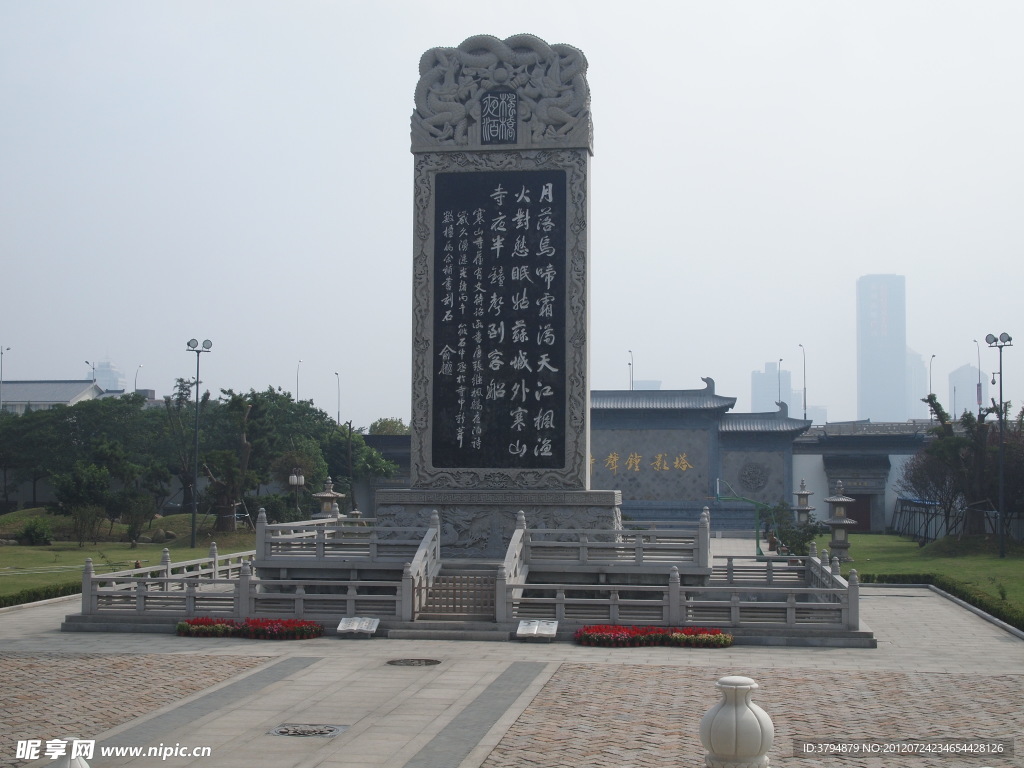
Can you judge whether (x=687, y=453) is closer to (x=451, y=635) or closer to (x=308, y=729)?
(x=451, y=635)

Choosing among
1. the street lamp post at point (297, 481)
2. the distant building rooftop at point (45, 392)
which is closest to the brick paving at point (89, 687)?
the street lamp post at point (297, 481)

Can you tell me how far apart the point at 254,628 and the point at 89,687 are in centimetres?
387

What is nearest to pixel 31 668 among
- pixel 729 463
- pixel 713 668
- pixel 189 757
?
pixel 189 757

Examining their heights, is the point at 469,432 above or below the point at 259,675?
above

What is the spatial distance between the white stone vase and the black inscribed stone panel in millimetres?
12231

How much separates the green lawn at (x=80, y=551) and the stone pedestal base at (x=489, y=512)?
7660 mm

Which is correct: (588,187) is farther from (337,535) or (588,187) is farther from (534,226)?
(337,535)

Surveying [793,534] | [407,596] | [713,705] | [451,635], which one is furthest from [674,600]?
[793,534]

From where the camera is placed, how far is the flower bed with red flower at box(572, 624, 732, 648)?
1476 cm

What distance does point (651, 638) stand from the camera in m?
14.9

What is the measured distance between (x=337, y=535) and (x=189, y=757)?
14.6 meters

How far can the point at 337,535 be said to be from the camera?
23.3 m

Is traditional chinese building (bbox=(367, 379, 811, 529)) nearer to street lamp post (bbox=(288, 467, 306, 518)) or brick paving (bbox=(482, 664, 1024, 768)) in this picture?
street lamp post (bbox=(288, 467, 306, 518))

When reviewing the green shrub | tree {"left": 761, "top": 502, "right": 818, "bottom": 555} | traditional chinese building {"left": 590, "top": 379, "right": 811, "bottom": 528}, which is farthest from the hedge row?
the green shrub
